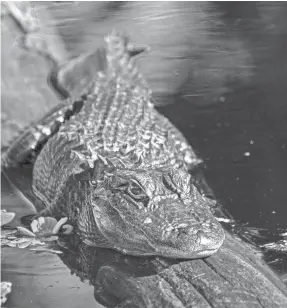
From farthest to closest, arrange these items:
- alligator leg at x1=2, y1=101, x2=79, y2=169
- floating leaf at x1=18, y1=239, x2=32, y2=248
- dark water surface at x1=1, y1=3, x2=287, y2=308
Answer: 1. alligator leg at x1=2, y1=101, x2=79, y2=169
2. floating leaf at x1=18, y1=239, x2=32, y2=248
3. dark water surface at x1=1, y1=3, x2=287, y2=308

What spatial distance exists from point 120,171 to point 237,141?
1623 mm

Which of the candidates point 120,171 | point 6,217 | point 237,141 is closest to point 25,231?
point 6,217

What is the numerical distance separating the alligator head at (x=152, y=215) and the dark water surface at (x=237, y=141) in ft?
1.09

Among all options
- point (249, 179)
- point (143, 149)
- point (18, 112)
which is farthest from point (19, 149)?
point (249, 179)

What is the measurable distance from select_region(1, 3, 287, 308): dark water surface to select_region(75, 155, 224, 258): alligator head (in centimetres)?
33

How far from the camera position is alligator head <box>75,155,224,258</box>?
317 cm

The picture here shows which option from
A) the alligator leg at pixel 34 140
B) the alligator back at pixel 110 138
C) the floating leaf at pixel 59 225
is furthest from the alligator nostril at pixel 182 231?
the alligator leg at pixel 34 140

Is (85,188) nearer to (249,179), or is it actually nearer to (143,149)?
(143,149)

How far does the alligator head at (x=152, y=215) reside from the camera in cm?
317

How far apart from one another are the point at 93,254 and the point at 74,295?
18.9 inches

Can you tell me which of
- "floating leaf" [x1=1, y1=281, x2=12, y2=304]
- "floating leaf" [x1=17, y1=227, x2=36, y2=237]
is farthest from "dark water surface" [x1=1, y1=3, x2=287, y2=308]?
"floating leaf" [x1=17, y1=227, x2=36, y2=237]

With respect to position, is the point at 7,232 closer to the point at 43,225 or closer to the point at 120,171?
the point at 43,225

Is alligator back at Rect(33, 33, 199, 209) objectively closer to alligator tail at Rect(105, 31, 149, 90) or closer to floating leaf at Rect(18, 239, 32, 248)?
alligator tail at Rect(105, 31, 149, 90)

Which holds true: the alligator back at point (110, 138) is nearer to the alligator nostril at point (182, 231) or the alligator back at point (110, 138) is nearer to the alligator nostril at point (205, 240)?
the alligator nostril at point (182, 231)
